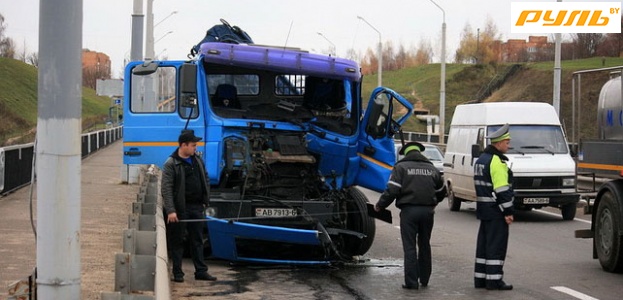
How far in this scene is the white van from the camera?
64.2ft

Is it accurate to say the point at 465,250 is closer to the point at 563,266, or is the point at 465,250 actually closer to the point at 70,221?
the point at 563,266

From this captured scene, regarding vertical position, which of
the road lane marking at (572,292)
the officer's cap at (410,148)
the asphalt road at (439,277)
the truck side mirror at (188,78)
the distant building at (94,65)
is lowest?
the asphalt road at (439,277)

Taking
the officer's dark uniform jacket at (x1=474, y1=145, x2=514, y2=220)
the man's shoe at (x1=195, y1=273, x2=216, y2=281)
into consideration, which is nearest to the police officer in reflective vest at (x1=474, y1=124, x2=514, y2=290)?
the officer's dark uniform jacket at (x1=474, y1=145, x2=514, y2=220)

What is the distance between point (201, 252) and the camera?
11.3 metres

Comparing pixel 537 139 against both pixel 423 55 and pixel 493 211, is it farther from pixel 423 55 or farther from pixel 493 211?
pixel 423 55

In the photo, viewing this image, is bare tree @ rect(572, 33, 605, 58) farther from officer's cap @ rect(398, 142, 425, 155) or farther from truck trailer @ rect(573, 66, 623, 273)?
officer's cap @ rect(398, 142, 425, 155)

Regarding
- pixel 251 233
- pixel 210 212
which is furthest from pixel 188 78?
pixel 251 233

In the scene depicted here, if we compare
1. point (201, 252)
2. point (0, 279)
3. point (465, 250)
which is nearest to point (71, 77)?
point (0, 279)

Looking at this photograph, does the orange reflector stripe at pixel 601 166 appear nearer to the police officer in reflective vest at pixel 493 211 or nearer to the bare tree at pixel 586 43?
the police officer in reflective vest at pixel 493 211

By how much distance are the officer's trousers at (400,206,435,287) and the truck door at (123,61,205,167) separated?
3.14m

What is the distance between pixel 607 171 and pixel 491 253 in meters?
2.53

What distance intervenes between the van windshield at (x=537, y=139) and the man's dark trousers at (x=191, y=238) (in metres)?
10.6

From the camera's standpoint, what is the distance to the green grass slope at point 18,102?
199 ft

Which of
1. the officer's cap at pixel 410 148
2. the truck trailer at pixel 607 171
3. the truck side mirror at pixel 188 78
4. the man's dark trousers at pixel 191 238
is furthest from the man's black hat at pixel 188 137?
the truck trailer at pixel 607 171
